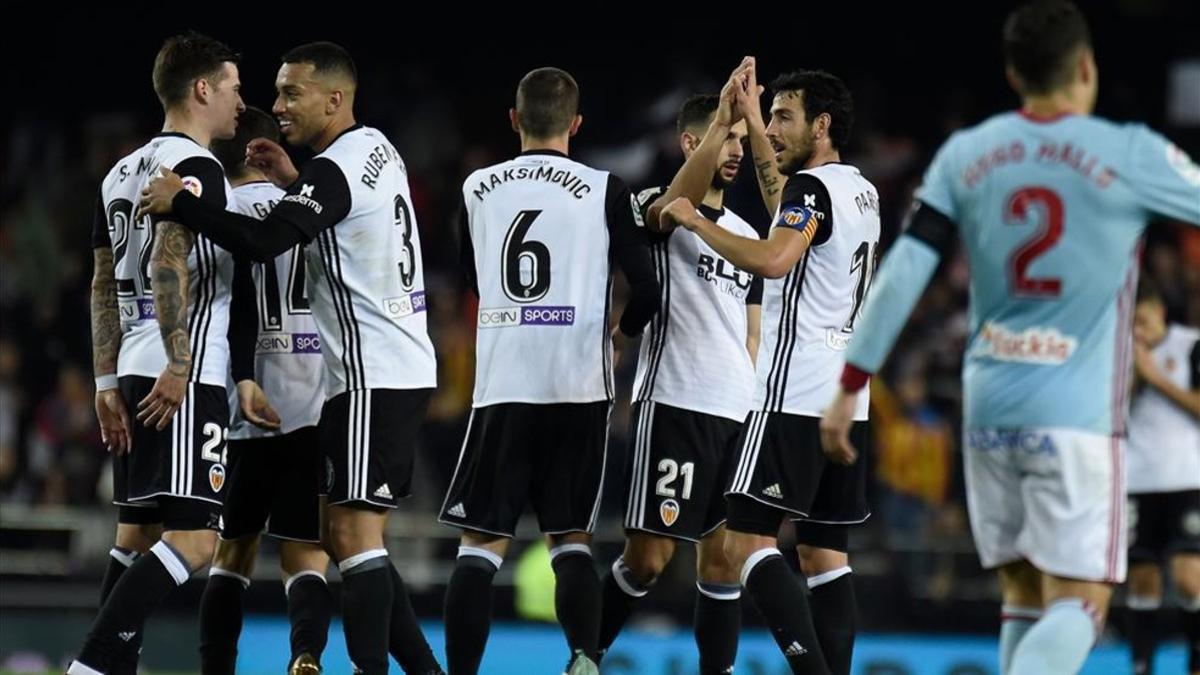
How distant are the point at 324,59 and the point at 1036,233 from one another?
10.4 feet

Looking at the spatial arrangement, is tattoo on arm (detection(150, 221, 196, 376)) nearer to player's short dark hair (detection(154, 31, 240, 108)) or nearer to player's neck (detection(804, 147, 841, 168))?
player's short dark hair (detection(154, 31, 240, 108))

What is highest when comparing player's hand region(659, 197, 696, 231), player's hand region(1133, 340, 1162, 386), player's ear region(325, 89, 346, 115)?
player's ear region(325, 89, 346, 115)

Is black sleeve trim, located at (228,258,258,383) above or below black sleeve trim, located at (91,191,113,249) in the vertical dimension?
below

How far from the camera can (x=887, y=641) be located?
13688 millimetres

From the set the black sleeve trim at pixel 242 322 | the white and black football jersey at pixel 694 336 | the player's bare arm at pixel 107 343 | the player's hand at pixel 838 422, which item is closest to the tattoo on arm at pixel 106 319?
the player's bare arm at pixel 107 343

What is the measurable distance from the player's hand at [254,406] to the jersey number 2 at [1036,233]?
10.6 ft

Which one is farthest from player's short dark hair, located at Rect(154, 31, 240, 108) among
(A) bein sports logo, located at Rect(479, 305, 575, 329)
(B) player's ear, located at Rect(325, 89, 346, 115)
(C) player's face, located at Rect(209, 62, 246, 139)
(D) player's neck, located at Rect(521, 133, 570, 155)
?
(A) bein sports logo, located at Rect(479, 305, 575, 329)

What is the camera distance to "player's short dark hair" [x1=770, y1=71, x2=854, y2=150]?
25.9 ft

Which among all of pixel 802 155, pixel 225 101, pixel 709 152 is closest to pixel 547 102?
pixel 709 152

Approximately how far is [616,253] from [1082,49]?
2.61m

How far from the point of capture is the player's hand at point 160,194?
23.4 ft

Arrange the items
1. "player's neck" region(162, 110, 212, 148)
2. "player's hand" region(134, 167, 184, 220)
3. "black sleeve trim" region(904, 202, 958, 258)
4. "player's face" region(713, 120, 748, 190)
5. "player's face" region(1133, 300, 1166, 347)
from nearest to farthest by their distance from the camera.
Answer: "black sleeve trim" region(904, 202, 958, 258), "player's hand" region(134, 167, 184, 220), "player's neck" region(162, 110, 212, 148), "player's face" region(713, 120, 748, 190), "player's face" region(1133, 300, 1166, 347)

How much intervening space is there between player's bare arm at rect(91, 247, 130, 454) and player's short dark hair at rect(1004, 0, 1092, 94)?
12.4 feet

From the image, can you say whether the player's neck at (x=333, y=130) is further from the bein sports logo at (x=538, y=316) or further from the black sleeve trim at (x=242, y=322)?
the bein sports logo at (x=538, y=316)
